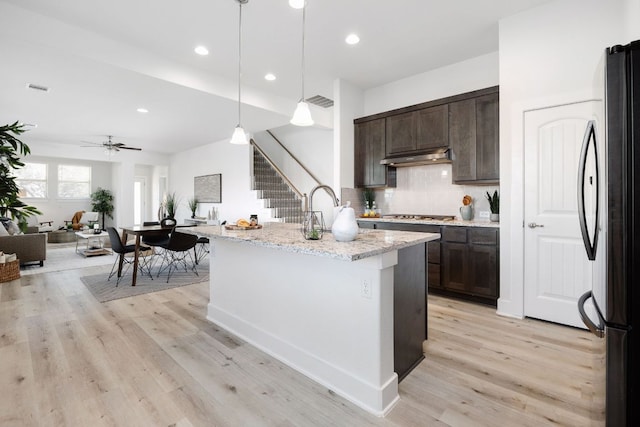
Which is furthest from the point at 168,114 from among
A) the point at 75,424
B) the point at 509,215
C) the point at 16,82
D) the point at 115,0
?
the point at 509,215

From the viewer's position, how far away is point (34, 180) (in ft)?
31.5

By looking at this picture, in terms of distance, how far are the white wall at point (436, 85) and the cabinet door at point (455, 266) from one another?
219 cm

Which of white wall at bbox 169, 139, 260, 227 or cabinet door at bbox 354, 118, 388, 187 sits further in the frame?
white wall at bbox 169, 139, 260, 227

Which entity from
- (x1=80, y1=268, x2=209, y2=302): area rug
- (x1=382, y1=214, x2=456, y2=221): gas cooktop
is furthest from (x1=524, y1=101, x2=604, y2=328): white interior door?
(x1=80, y1=268, x2=209, y2=302): area rug

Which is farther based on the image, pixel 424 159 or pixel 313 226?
pixel 424 159

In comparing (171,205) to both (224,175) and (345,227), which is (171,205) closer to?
(224,175)

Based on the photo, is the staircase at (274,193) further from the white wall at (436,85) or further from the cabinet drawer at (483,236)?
the cabinet drawer at (483,236)

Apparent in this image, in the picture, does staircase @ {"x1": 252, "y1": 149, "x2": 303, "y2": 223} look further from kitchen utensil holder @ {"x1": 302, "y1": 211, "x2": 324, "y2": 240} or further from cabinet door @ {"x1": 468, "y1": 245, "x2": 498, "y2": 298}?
kitchen utensil holder @ {"x1": 302, "y1": 211, "x2": 324, "y2": 240}

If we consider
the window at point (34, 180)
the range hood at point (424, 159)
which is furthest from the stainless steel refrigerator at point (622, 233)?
the window at point (34, 180)

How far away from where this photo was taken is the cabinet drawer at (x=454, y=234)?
3598 mm

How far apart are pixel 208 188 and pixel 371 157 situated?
5.39 meters

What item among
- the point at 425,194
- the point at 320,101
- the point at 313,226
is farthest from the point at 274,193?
the point at 313,226

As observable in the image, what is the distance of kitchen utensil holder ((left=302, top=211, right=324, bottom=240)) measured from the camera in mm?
2123

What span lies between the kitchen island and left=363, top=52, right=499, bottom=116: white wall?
3011 mm
